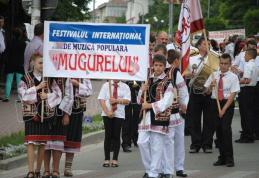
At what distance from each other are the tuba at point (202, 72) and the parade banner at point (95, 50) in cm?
285

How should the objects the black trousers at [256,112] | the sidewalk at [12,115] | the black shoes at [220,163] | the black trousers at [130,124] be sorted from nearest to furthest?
the black shoes at [220,163]
the black trousers at [130,124]
the black trousers at [256,112]
the sidewalk at [12,115]

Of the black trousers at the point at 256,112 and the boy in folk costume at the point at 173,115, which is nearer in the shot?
the boy in folk costume at the point at 173,115

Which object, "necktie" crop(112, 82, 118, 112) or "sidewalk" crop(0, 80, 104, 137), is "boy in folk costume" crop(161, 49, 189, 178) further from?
"sidewalk" crop(0, 80, 104, 137)

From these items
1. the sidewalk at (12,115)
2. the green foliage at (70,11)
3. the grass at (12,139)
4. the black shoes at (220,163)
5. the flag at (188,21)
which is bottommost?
the black shoes at (220,163)

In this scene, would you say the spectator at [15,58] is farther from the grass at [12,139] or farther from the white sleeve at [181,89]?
the white sleeve at [181,89]

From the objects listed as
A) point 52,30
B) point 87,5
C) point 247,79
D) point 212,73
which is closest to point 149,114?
point 52,30

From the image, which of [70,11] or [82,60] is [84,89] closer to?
[82,60]

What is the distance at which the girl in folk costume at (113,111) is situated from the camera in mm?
11703

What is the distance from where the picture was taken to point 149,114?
1009cm

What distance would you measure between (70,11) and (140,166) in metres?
19.1

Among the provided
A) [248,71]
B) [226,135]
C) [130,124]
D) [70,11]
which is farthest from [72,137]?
[70,11]

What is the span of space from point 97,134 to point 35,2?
339cm

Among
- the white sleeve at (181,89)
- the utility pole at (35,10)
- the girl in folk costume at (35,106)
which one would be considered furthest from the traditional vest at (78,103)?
the utility pole at (35,10)

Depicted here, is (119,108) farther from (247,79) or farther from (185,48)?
(247,79)
